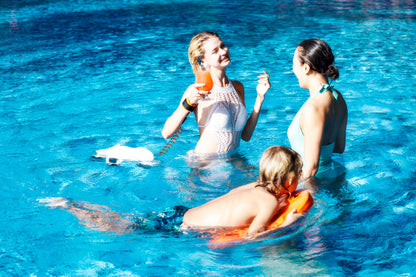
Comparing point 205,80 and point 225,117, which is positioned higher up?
point 205,80

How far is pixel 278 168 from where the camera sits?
349 cm

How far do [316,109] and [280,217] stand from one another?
→ 2.92 ft

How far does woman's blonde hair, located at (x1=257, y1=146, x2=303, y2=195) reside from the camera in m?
3.50

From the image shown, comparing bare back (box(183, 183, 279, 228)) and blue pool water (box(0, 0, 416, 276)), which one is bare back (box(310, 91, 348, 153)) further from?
bare back (box(183, 183, 279, 228))

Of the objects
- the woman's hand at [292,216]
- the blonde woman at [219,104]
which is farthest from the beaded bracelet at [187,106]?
the woman's hand at [292,216]

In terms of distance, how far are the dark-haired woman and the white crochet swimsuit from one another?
81cm

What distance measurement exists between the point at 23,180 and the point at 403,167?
14.1 feet

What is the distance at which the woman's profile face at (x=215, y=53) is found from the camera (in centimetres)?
447

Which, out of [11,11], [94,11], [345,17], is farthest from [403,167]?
[11,11]

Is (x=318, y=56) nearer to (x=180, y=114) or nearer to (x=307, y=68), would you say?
(x=307, y=68)

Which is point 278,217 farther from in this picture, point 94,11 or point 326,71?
point 94,11

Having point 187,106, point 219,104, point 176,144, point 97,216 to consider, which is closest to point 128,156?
point 176,144

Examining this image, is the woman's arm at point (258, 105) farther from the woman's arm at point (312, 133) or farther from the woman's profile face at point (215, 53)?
the woman's arm at point (312, 133)

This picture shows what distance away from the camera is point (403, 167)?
5.40 m
